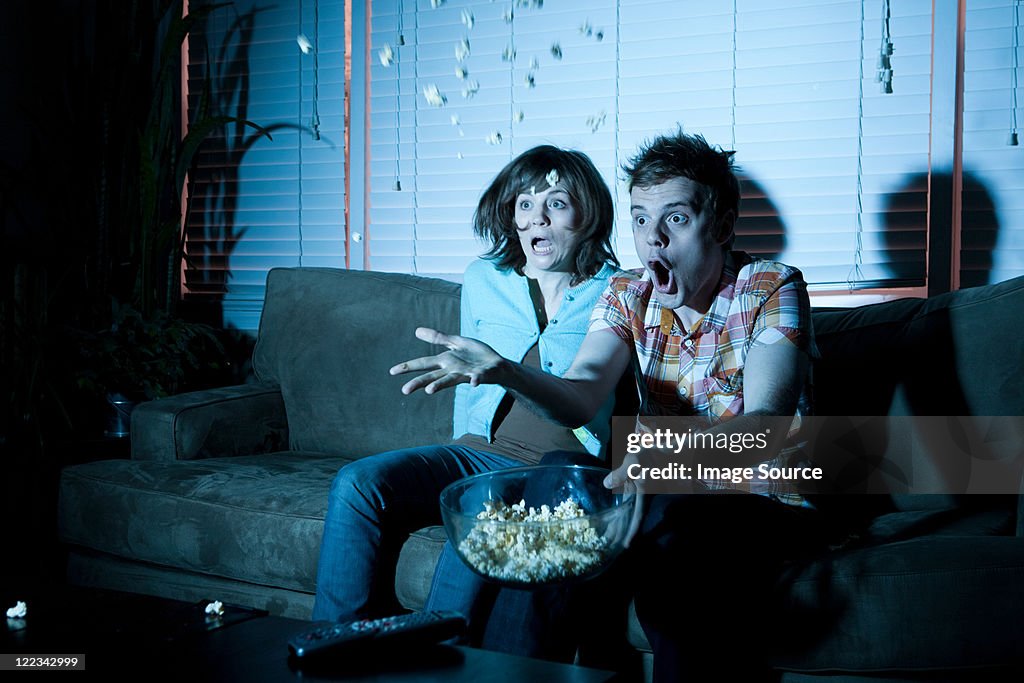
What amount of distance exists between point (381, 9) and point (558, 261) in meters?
1.51

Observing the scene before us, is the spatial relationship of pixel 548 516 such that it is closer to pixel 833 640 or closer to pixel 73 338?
pixel 833 640

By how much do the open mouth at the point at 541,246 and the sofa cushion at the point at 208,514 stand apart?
0.70m

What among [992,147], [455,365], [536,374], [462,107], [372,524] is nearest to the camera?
[455,365]

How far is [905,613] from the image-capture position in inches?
49.9

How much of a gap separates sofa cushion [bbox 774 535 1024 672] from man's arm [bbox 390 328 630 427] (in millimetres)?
429

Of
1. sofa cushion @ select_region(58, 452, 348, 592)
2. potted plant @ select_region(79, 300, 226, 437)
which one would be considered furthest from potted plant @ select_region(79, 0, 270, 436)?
sofa cushion @ select_region(58, 452, 348, 592)

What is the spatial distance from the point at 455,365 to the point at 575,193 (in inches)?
29.1

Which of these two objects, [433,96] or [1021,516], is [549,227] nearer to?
[1021,516]

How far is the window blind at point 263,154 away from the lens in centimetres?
298

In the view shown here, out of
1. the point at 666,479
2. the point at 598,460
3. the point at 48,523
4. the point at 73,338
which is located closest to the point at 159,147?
the point at 73,338

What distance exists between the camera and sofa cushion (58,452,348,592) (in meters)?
1.78

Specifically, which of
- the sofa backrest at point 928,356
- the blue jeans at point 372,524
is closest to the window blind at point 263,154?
the blue jeans at point 372,524

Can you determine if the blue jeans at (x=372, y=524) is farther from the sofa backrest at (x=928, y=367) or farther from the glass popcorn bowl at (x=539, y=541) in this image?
the sofa backrest at (x=928, y=367)

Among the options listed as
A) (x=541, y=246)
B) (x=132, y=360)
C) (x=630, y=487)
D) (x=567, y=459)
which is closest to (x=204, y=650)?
(x=630, y=487)
